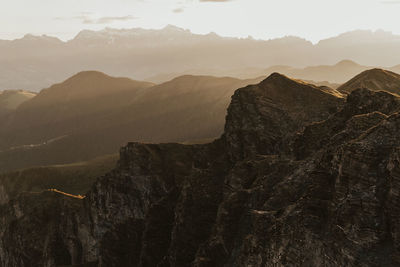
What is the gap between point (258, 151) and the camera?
80188 millimetres

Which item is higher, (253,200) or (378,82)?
(378,82)

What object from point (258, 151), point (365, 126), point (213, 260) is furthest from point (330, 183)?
point (258, 151)

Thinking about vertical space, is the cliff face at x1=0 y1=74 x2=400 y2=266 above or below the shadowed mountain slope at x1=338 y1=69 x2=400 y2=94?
below

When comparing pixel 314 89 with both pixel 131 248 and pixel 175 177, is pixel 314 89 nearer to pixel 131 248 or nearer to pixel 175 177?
pixel 175 177

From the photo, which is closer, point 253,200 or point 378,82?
point 253,200

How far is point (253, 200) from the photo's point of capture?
55.2m

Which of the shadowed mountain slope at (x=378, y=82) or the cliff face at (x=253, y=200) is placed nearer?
the cliff face at (x=253, y=200)

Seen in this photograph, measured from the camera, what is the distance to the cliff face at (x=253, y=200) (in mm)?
37156

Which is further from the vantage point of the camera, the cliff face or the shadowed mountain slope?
the shadowed mountain slope

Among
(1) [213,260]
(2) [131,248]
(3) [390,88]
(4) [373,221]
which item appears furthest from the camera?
(3) [390,88]

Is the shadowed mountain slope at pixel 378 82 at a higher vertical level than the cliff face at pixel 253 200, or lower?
higher

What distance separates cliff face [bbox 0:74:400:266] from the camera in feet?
122

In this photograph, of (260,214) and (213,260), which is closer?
(260,214)

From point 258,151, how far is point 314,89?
1236 inches
